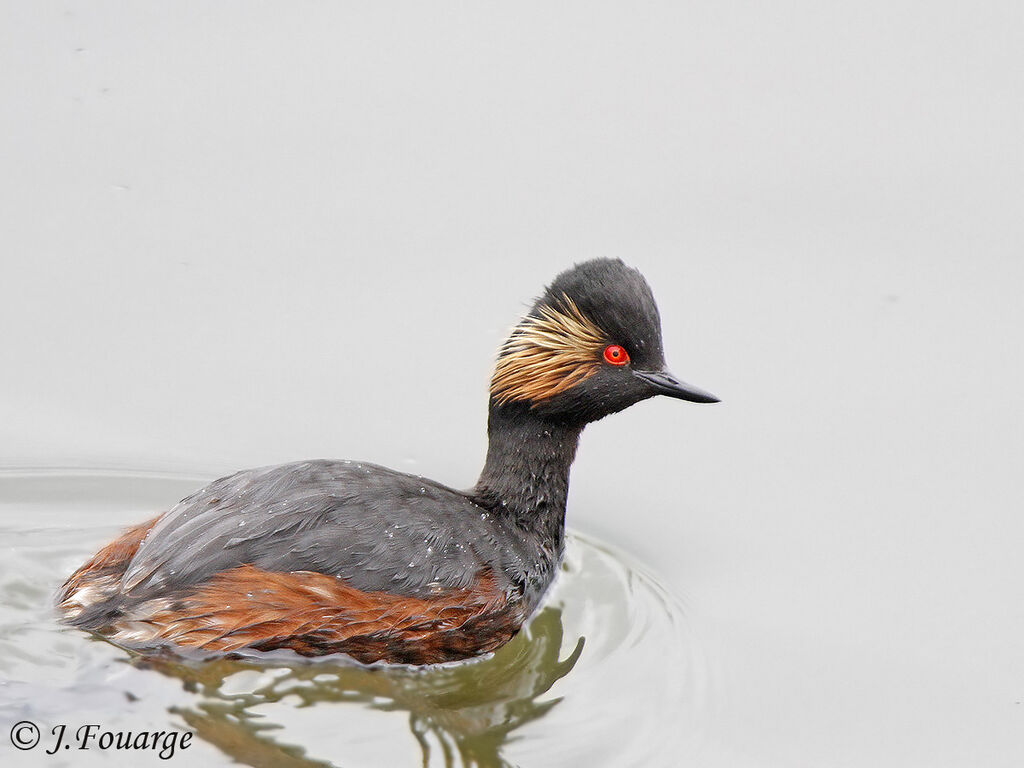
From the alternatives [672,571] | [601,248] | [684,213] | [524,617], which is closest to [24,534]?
[524,617]

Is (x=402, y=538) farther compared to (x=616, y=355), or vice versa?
(x=616, y=355)

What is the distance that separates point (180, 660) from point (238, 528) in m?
0.61

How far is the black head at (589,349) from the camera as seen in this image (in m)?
7.43

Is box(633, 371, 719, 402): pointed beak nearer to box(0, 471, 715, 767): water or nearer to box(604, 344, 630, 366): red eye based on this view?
box(604, 344, 630, 366): red eye

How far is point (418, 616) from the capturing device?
6980 mm

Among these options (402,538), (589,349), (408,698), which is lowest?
(408,698)

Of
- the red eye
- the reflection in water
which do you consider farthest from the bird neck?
the reflection in water

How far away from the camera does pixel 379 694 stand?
694 cm

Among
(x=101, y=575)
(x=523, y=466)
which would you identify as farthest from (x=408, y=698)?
(x=101, y=575)

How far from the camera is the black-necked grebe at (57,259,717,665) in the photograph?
6.75 metres

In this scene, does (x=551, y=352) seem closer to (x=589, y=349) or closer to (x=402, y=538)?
(x=589, y=349)

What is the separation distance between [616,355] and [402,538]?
4.49ft

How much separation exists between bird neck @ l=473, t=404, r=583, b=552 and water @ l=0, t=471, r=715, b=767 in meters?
0.51

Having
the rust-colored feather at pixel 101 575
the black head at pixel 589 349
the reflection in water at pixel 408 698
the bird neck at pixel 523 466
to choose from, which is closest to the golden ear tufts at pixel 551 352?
the black head at pixel 589 349
